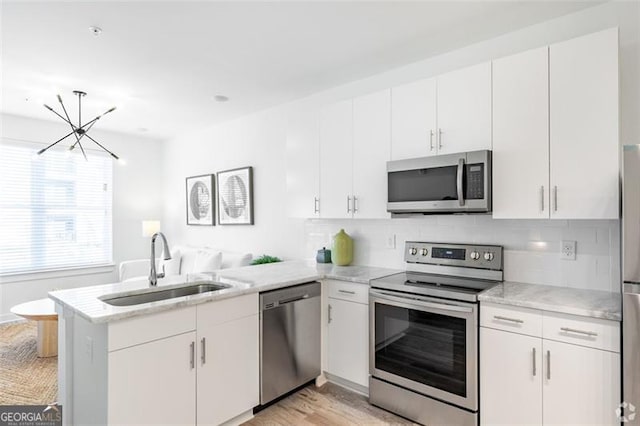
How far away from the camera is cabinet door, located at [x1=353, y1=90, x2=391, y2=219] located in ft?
9.24

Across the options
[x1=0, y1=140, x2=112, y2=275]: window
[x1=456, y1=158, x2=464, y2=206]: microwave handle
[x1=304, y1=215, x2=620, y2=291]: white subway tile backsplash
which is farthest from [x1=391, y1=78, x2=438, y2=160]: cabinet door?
[x1=0, y1=140, x2=112, y2=275]: window

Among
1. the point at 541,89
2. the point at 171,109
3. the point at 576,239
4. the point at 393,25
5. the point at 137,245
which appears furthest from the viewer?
the point at 137,245

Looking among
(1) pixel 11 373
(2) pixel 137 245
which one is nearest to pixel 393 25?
(1) pixel 11 373

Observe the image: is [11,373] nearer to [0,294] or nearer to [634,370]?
[0,294]

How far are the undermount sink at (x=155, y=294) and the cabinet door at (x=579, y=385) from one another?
196cm

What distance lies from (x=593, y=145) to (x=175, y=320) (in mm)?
2471

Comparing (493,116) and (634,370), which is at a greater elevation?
(493,116)

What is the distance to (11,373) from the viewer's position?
10.3 feet

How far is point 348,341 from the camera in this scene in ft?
8.98

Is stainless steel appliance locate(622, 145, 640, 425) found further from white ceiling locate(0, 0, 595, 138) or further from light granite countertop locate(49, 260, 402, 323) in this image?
light granite countertop locate(49, 260, 402, 323)

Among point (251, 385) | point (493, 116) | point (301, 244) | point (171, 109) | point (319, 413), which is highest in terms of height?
point (171, 109)

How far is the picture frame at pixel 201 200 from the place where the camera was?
5.05 meters

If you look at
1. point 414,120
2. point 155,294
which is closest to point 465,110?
point 414,120

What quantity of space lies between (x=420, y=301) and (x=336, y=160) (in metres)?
1.40
